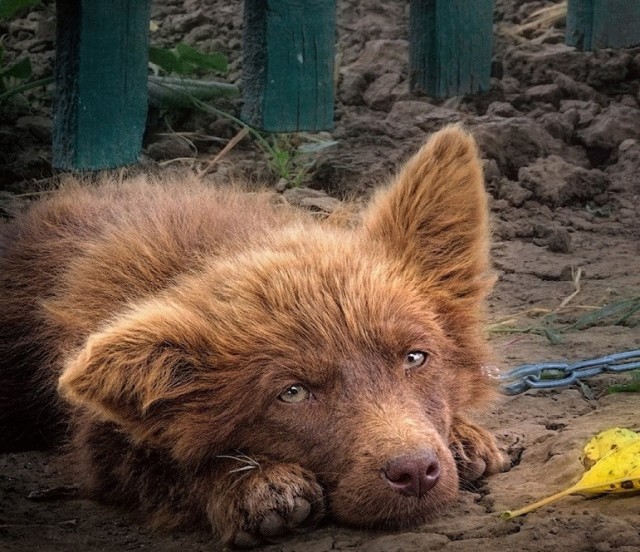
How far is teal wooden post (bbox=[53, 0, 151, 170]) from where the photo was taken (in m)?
6.19

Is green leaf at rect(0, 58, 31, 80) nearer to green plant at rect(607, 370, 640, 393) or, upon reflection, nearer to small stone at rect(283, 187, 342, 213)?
small stone at rect(283, 187, 342, 213)

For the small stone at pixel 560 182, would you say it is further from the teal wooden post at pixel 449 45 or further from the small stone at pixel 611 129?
the teal wooden post at pixel 449 45

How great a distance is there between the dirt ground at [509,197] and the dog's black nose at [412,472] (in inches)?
6.4

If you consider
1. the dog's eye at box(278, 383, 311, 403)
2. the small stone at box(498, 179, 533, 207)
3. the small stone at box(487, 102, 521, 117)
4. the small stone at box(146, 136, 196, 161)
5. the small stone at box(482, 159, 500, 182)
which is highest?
the small stone at box(487, 102, 521, 117)

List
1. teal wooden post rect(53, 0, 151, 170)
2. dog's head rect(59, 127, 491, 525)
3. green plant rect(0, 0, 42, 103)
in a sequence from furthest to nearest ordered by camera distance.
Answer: green plant rect(0, 0, 42, 103), teal wooden post rect(53, 0, 151, 170), dog's head rect(59, 127, 491, 525)

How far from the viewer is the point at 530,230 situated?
23.2ft

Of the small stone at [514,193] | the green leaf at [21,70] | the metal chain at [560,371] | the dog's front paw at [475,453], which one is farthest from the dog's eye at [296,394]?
the green leaf at [21,70]

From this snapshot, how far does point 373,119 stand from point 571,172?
140 centimetres

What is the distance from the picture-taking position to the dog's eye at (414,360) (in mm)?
3936

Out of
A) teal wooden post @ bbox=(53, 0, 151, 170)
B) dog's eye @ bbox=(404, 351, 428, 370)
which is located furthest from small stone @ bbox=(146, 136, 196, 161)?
dog's eye @ bbox=(404, 351, 428, 370)

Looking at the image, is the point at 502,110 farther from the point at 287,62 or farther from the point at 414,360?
the point at 414,360

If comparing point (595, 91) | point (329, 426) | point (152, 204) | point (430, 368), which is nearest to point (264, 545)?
point (329, 426)

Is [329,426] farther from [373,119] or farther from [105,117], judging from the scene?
[373,119]

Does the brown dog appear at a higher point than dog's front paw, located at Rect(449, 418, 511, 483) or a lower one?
higher
